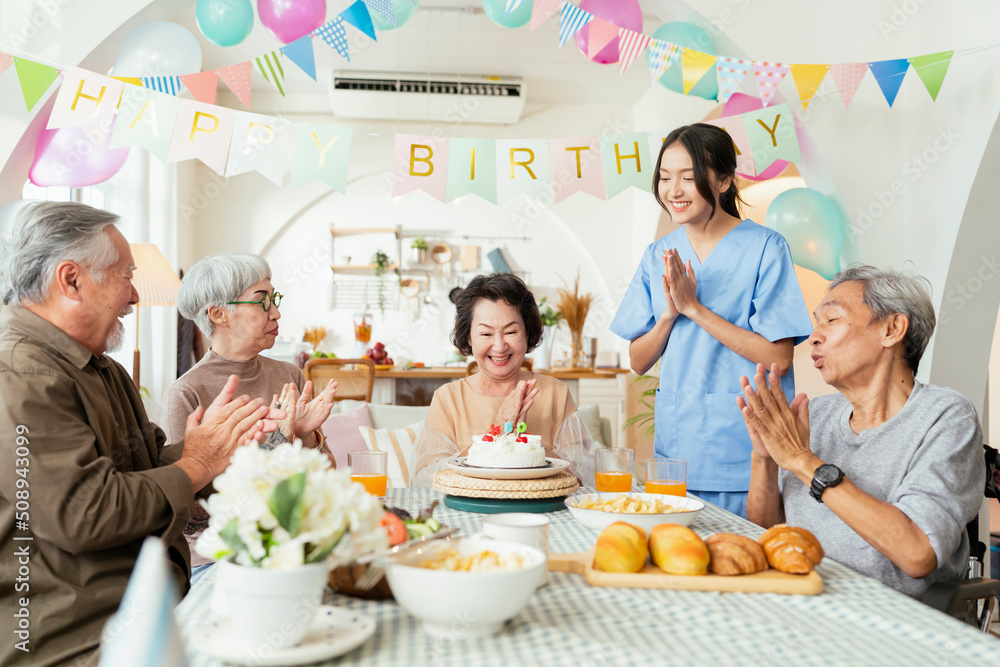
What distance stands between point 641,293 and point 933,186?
5.55 feet

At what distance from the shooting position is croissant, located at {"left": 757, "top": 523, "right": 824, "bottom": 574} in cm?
103

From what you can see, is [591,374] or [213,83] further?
[591,374]

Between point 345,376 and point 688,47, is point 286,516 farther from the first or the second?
point 345,376

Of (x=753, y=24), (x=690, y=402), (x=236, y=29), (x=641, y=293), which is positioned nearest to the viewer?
(x=690, y=402)

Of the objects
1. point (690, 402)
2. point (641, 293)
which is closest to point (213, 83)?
point (641, 293)

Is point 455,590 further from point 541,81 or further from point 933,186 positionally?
point 541,81

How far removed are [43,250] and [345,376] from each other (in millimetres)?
3066

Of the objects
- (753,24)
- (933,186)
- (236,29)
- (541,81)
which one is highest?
(541,81)

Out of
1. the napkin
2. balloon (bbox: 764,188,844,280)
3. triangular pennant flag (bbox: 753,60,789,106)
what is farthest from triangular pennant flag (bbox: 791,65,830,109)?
the napkin

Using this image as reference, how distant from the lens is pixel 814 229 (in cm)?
337

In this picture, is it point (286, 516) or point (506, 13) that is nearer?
point (286, 516)

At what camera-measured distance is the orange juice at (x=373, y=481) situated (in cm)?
152

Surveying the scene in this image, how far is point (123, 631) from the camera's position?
0.60m

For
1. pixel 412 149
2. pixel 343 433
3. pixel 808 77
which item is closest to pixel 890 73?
pixel 808 77
